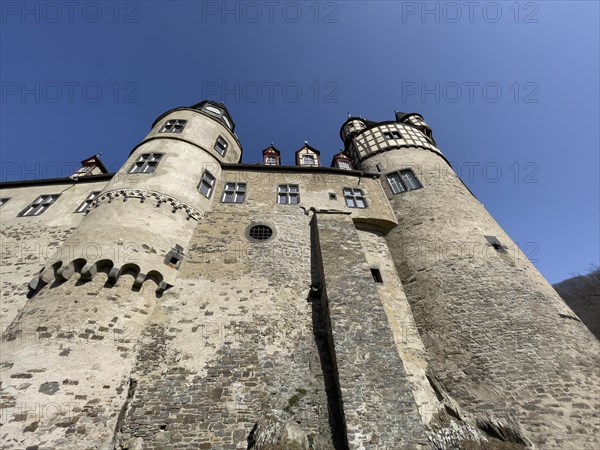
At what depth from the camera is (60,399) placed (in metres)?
6.71

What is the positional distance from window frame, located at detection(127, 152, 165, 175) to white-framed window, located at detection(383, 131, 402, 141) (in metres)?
12.4

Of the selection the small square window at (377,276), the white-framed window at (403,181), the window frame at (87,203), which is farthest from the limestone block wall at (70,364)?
the white-framed window at (403,181)

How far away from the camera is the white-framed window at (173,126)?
602 inches

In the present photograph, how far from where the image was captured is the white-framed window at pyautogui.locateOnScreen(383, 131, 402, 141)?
1842 centimetres

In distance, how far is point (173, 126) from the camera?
15555 millimetres

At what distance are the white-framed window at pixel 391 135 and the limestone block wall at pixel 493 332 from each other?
6.30 meters

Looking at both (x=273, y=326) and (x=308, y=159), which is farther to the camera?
(x=308, y=159)

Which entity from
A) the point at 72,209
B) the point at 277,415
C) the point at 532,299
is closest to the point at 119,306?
the point at 277,415

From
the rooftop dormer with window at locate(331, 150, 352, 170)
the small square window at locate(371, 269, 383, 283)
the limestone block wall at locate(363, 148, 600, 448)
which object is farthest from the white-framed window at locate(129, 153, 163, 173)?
the limestone block wall at locate(363, 148, 600, 448)

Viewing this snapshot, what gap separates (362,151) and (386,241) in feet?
24.2

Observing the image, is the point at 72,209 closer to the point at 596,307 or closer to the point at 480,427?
the point at 480,427

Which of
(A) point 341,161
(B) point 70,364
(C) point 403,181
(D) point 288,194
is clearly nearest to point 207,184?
(D) point 288,194

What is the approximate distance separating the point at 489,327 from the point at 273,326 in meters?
6.42

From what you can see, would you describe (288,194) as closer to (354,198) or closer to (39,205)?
(354,198)
